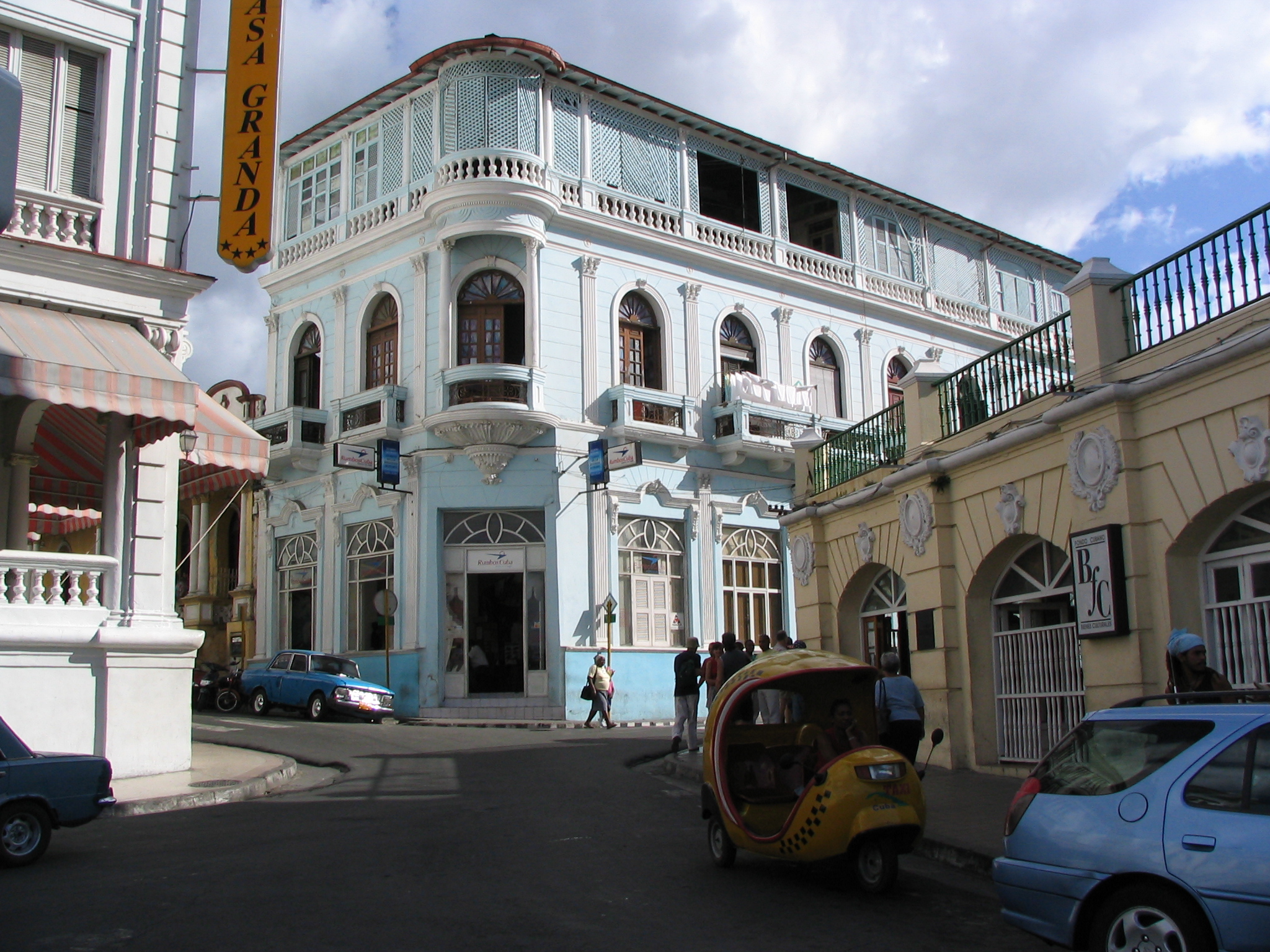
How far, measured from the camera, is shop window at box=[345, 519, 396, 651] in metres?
26.0

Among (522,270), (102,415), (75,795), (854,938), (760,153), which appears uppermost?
(760,153)

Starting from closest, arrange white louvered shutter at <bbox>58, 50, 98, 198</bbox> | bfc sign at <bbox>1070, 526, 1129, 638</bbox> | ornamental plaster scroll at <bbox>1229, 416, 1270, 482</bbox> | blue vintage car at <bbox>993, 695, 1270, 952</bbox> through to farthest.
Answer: blue vintage car at <bbox>993, 695, 1270, 952</bbox> → ornamental plaster scroll at <bbox>1229, 416, 1270, 482</bbox> → bfc sign at <bbox>1070, 526, 1129, 638</bbox> → white louvered shutter at <bbox>58, 50, 98, 198</bbox>

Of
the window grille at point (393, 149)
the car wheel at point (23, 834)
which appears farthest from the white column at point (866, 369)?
the car wheel at point (23, 834)

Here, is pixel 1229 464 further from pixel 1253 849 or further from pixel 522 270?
pixel 522 270

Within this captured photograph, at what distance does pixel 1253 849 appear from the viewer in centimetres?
474

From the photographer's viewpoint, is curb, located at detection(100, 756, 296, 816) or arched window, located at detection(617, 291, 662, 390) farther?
arched window, located at detection(617, 291, 662, 390)

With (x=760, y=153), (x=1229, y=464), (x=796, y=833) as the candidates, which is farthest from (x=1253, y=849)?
(x=760, y=153)

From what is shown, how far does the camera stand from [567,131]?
2672cm

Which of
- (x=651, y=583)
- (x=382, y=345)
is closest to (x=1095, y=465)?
(x=651, y=583)

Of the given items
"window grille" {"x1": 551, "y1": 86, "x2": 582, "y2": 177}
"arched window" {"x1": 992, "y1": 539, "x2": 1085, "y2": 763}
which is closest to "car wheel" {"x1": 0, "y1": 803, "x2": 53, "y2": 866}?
"arched window" {"x1": 992, "y1": 539, "x2": 1085, "y2": 763}

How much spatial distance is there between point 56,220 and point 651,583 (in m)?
15.9

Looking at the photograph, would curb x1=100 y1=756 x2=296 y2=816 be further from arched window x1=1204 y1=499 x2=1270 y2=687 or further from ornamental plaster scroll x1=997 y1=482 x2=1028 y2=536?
arched window x1=1204 y1=499 x2=1270 y2=687

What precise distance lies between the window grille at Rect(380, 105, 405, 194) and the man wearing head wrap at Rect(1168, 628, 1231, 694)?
22.1 meters

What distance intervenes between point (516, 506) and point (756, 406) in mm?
6534
